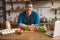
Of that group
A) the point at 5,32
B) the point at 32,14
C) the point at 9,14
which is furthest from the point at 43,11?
the point at 5,32

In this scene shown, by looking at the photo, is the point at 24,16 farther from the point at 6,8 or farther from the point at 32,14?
the point at 6,8

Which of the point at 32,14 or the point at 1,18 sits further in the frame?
the point at 1,18

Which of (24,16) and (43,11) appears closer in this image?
(24,16)

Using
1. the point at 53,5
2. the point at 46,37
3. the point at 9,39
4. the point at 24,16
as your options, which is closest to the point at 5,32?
the point at 9,39

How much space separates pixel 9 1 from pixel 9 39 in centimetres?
307

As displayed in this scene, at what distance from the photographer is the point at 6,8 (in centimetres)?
530

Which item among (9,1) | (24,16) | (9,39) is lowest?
(9,39)

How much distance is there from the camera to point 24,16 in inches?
138

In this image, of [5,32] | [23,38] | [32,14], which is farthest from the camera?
[32,14]

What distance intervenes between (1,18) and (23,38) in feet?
10.5

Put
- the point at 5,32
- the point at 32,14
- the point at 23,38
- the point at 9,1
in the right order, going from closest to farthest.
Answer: the point at 23,38 → the point at 5,32 → the point at 32,14 → the point at 9,1

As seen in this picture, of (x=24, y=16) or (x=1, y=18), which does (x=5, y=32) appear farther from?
(x=1, y=18)

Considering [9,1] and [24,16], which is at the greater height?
[9,1]

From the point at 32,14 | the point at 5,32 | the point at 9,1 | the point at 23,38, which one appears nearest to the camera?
the point at 23,38
